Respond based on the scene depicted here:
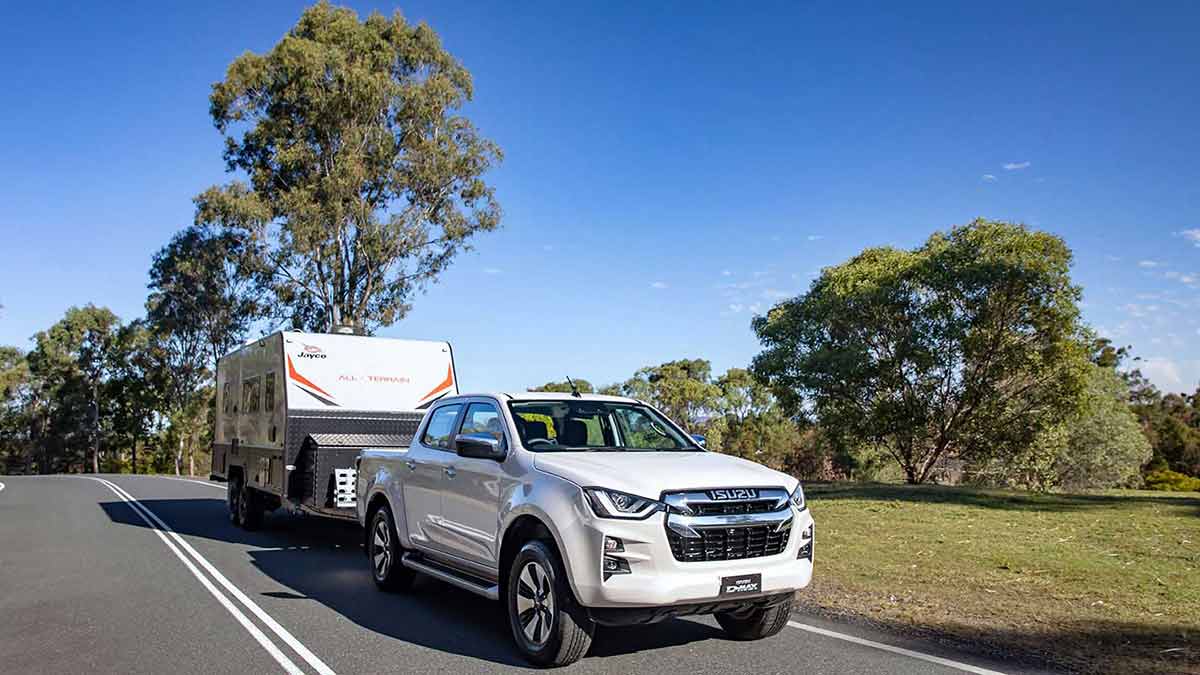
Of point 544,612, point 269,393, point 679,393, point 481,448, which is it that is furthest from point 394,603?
point 679,393

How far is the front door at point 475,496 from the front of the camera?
6.77 m

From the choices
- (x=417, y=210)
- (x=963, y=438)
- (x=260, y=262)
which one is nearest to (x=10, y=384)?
(x=260, y=262)

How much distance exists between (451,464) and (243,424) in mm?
8473

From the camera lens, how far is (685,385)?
66375 millimetres

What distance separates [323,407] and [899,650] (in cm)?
861

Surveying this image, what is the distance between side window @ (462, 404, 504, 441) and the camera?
723 cm

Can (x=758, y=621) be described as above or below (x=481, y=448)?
below

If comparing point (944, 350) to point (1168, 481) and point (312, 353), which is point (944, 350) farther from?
point (1168, 481)

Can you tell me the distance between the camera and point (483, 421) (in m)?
7.57

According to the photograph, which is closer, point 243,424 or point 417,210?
Result: point 243,424

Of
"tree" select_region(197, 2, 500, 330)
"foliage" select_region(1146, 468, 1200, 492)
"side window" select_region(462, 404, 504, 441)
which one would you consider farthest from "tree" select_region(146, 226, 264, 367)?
"foliage" select_region(1146, 468, 1200, 492)

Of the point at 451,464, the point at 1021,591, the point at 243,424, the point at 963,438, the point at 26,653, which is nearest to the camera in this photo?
the point at 26,653

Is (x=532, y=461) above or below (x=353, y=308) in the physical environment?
below

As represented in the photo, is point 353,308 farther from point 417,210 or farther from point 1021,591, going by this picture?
point 1021,591
